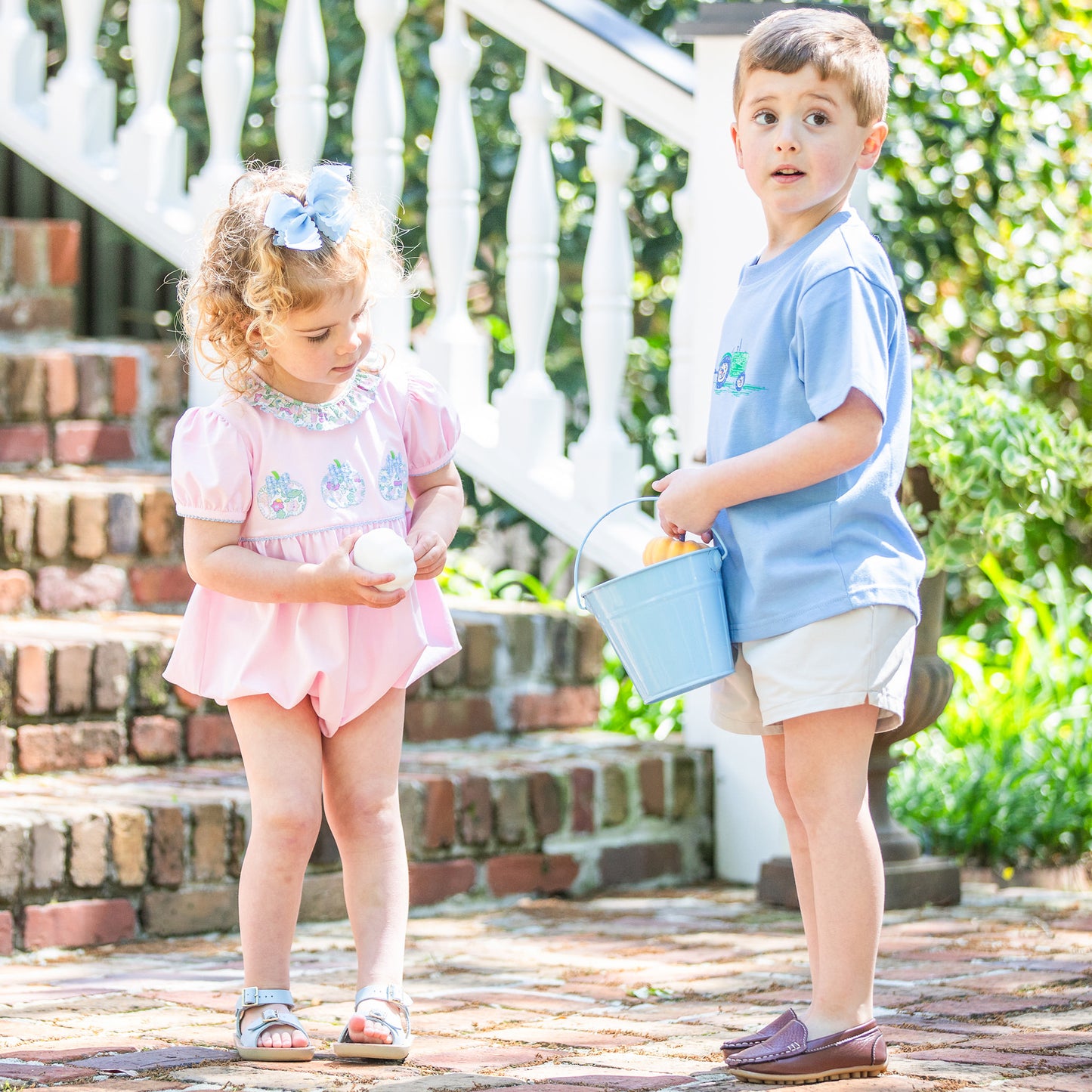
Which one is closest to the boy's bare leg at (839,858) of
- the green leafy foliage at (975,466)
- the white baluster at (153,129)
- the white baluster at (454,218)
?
the green leafy foliage at (975,466)

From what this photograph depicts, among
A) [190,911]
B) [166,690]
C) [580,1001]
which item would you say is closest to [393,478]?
[580,1001]

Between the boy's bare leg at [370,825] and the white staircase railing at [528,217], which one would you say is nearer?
the boy's bare leg at [370,825]

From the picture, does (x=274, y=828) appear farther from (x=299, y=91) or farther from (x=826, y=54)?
(x=299, y=91)

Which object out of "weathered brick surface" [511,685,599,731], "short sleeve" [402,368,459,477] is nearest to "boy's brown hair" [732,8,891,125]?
"short sleeve" [402,368,459,477]

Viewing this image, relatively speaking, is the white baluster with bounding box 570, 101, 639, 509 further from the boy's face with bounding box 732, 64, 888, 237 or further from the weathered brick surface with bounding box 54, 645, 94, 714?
the boy's face with bounding box 732, 64, 888, 237

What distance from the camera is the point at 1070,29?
5.27 m

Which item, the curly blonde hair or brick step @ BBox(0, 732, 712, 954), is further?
brick step @ BBox(0, 732, 712, 954)

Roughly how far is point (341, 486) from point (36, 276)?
2.57 metres

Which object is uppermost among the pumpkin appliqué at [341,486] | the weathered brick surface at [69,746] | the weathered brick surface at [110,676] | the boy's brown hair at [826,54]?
the boy's brown hair at [826,54]

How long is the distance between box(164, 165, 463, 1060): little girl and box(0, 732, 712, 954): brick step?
72 centimetres

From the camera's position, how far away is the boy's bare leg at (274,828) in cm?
240

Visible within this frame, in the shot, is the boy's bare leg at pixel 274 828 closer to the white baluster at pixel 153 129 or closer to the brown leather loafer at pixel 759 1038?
the brown leather loafer at pixel 759 1038

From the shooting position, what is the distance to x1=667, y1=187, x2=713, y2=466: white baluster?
3848mm

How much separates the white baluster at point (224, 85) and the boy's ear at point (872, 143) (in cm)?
227
